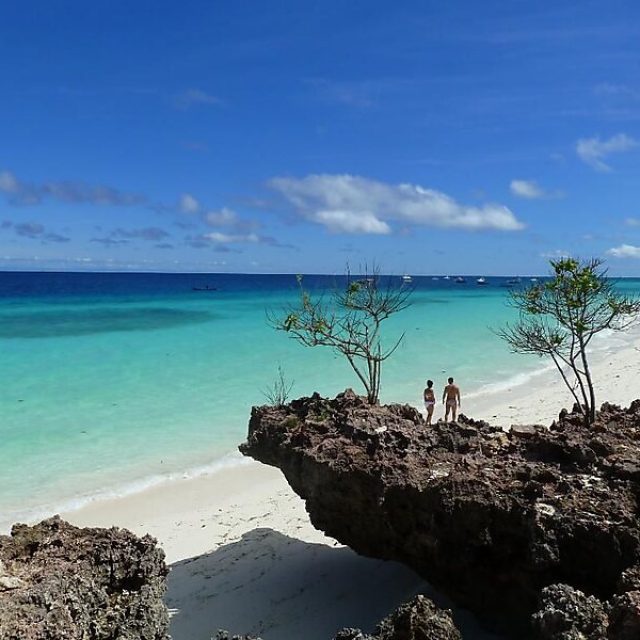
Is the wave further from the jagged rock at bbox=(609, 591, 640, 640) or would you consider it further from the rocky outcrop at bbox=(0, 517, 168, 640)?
the jagged rock at bbox=(609, 591, 640, 640)

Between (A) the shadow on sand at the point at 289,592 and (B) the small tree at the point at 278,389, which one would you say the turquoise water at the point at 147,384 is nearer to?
(B) the small tree at the point at 278,389

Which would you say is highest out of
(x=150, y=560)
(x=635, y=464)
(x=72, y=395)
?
(x=635, y=464)

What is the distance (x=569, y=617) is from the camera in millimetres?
3795

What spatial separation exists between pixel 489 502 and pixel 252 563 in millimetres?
3993

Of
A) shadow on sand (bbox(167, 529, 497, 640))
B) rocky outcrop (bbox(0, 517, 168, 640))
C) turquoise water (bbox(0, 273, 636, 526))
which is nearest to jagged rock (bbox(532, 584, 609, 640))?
shadow on sand (bbox(167, 529, 497, 640))

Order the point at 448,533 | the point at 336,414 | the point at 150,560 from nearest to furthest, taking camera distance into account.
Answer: the point at 150,560
the point at 448,533
the point at 336,414

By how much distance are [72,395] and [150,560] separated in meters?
17.3

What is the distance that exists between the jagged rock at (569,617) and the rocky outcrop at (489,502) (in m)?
0.01

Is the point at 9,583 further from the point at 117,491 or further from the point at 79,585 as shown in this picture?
the point at 117,491

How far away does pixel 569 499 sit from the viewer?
16.5 feet

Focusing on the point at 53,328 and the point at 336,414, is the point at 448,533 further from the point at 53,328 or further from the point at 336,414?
the point at 53,328

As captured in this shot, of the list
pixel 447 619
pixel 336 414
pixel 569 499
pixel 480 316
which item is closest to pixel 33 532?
pixel 447 619

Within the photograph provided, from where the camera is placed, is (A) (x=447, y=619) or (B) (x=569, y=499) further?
(B) (x=569, y=499)

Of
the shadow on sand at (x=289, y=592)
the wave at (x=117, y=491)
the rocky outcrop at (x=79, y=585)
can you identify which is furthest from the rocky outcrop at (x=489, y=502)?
the wave at (x=117, y=491)
